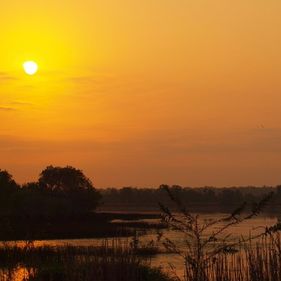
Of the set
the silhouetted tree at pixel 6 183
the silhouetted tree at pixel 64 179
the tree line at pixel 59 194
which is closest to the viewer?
the silhouetted tree at pixel 6 183

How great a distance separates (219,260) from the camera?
10562mm

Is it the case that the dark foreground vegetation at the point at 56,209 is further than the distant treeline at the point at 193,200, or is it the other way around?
the distant treeline at the point at 193,200

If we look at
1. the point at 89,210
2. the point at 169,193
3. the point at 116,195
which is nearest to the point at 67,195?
the point at 89,210

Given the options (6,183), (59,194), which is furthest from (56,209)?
(6,183)

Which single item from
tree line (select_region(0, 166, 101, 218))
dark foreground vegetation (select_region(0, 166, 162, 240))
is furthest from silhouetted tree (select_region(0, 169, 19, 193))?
tree line (select_region(0, 166, 101, 218))

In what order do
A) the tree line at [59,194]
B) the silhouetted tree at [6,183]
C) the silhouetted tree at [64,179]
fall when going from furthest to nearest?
the silhouetted tree at [64,179], the tree line at [59,194], the silhouetted tree at [6,183]

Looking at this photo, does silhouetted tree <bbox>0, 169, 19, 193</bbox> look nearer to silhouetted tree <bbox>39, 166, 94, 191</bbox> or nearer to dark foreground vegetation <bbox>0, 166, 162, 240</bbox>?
dark foreground vegetation <bbox>0, 166, 162, 240</bbox>

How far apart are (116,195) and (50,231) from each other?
4338 inches

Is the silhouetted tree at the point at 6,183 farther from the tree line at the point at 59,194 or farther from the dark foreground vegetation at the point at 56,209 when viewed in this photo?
the tree line at the point at 59,194

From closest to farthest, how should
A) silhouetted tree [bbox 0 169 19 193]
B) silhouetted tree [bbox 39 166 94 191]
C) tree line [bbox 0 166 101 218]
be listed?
silhouetted tree [bbox 0 169 19 193] → tree line [bbox 0 166 101 218] → silhouetted tree [bbox 39 166 94 191]

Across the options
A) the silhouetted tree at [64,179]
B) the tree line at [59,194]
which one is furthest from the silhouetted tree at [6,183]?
the silhouetted tree at [64,179]

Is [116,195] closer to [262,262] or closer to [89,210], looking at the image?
[89,210]

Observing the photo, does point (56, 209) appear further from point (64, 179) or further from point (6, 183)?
point (6, 183)

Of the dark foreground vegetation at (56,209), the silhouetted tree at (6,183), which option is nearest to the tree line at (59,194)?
the dark foreground vegetation at (56,209)
